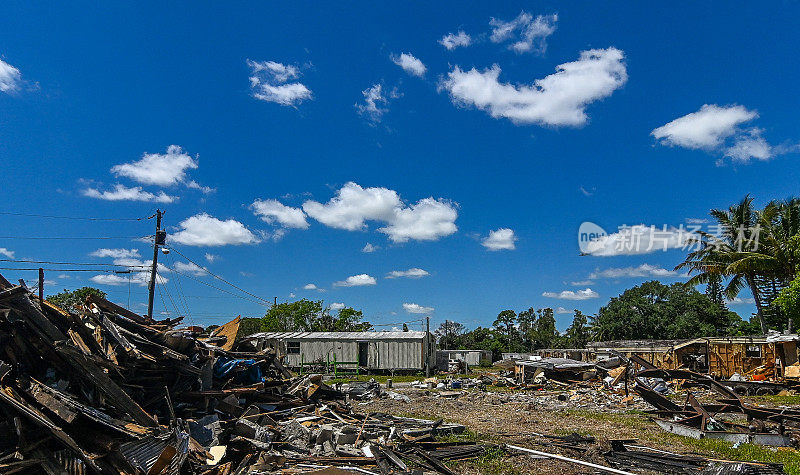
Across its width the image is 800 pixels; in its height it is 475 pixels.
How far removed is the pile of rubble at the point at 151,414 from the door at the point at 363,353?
22600 mm

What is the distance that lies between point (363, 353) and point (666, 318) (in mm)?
35834

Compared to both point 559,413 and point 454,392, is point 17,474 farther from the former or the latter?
point 454,392

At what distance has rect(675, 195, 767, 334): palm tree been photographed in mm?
32263

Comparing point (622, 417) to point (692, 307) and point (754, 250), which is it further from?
point (692, 307)

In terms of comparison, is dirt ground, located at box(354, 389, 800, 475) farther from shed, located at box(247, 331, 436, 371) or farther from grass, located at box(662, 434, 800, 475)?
shed, located at box(247, 331, 436, 371)

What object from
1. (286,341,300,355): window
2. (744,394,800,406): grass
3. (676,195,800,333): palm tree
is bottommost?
(744,394,800,406): grass

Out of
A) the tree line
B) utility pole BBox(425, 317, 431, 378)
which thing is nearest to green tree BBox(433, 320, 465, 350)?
the tree line

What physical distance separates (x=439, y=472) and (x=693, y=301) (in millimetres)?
55428

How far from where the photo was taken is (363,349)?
36219mm

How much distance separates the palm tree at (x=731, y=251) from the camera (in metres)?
32.3

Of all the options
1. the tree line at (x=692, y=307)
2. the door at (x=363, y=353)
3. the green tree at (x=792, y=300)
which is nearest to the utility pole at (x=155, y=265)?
the tree line at (x=692, y=307)

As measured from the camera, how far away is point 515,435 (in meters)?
12.1

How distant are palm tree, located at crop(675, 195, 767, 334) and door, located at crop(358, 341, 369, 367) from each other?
2475 centimetres

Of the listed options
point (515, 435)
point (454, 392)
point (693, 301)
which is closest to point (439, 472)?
point (515, 435)
